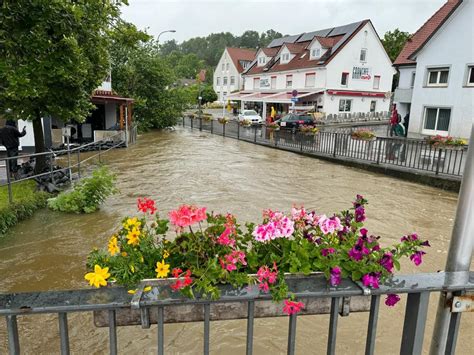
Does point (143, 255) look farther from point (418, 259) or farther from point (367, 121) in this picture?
point (367, 121)

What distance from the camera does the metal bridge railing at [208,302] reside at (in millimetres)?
1526

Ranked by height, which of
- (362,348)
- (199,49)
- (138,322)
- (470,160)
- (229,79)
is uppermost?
(199,49)

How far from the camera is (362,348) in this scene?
13.1 ft

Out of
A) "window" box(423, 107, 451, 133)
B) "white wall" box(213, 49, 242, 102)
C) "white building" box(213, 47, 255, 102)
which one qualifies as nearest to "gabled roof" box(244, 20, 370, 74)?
"white wall" box(213, 49, 242, 102)

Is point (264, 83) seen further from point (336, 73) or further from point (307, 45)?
point (336, 73)

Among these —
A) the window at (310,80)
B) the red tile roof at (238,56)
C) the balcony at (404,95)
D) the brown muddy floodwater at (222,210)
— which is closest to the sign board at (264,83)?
the window at (310,80)

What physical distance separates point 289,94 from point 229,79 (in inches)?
1068

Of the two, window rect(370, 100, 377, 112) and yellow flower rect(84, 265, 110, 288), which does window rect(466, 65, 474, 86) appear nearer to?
window rect(370, 100, 377, 112)

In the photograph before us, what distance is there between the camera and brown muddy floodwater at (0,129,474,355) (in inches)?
161

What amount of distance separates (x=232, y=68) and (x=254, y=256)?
6637 cm

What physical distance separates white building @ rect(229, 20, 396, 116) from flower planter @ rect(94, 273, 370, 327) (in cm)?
3700

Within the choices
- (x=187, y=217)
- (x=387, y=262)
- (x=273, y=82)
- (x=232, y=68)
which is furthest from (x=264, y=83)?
(x=387, y=262)

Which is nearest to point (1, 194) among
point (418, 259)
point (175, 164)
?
point (175, 164)

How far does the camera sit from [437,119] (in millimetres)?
23406
